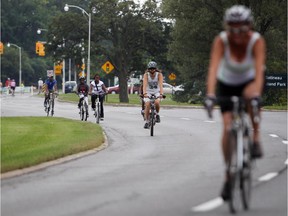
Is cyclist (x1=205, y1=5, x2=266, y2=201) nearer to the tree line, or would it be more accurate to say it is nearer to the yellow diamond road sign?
the tree line

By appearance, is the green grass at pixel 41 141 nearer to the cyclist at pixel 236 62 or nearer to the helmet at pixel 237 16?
the cyclist at pixel 236 62

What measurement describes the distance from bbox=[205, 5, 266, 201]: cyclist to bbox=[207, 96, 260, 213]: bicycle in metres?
0.05

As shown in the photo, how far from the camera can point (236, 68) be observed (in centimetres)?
895

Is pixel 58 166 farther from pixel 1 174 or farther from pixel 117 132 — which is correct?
pixel 117 132

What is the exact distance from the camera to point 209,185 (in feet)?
37.6

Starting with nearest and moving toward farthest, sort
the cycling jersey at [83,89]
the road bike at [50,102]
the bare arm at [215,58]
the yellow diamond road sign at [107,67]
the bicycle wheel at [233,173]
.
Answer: the bicycle wheel at [233,173], the bare arm at [215,58], the cycling jersey at [83,89], the road bike at [50,102], the yellow diamond road sign at [107,67]

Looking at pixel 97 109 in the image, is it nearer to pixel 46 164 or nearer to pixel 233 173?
pixel 46 164

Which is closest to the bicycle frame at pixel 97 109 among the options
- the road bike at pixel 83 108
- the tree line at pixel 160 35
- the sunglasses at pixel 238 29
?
the road bike at pixel 83 108

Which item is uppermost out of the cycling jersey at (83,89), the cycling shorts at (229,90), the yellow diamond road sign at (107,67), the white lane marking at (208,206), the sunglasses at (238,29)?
the sunglasses at (238,29)

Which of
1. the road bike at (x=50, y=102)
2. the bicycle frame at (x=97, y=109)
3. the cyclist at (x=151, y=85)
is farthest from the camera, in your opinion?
the road bike at (x=50, y=102)

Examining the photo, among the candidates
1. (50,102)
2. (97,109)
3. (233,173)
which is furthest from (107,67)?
(233,173)

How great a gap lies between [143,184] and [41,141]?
8950 mm

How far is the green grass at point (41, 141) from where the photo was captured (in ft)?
51.6

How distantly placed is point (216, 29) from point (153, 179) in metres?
44.2
